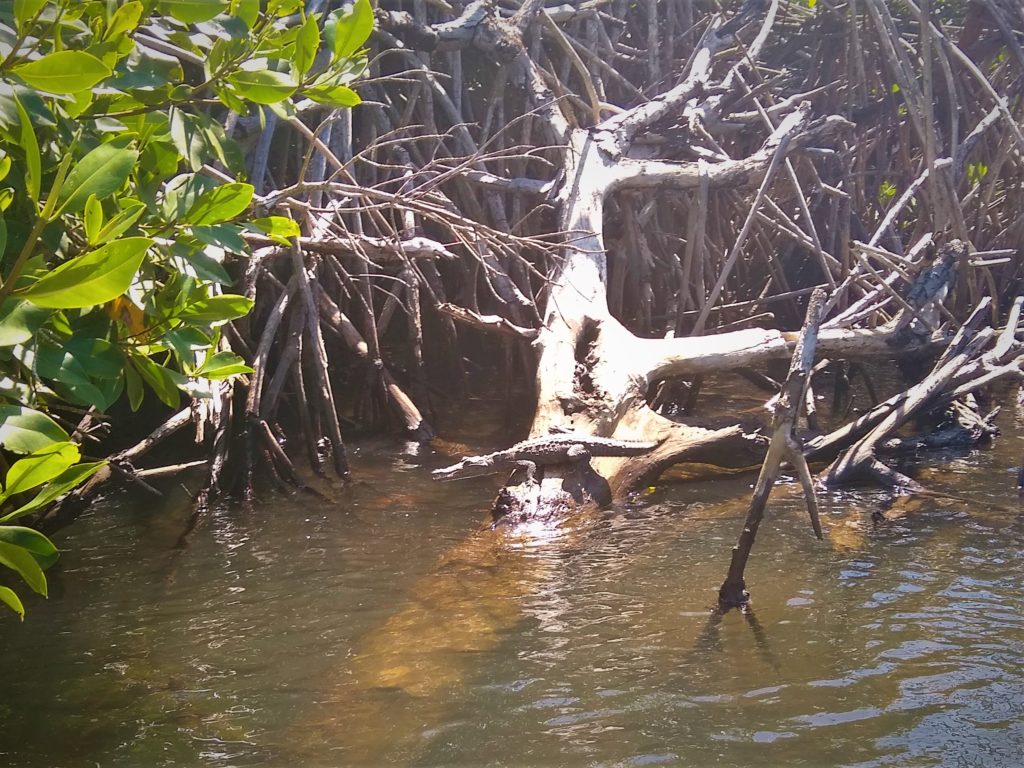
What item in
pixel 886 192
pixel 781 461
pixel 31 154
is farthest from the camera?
pixel 886 192

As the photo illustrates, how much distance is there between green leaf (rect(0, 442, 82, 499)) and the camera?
1471mm

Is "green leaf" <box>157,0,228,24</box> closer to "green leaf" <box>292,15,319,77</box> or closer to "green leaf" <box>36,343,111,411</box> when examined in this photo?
"green leaf" <box>292,15,319,77</box>

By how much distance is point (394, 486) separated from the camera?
4.62 m

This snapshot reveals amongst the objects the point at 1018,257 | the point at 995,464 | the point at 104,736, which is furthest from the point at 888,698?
the point at 1018,257

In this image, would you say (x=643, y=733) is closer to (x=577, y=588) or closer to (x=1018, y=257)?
(x=577, y=588)

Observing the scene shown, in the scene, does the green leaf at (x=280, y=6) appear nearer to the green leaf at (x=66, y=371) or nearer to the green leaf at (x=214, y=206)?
the green leaf at (x=214, y=206)

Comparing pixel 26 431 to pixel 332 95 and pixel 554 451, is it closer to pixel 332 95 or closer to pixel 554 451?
pixel 332 95

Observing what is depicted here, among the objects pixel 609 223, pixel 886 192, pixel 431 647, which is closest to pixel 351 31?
pixel 431 647

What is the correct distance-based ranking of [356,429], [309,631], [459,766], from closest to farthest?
1. [459,766]
2. [309,631]
3. [356,429]

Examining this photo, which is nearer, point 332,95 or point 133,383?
point 133,383

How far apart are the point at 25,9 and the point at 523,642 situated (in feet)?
6.96

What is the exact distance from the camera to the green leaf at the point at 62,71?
1530 mm

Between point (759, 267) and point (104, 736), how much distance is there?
254 inches

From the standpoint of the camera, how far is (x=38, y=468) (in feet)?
4.88
